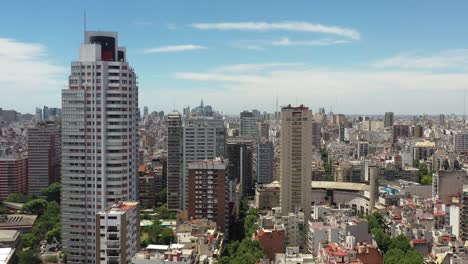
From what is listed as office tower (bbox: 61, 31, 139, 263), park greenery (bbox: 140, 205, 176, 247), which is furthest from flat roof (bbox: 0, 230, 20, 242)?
park greenery (bbox: 140, 205, 176, 247)

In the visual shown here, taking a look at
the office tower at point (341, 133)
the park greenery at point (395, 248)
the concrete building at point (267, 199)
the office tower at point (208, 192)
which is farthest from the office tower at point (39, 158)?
the office tower at point (341, 133)

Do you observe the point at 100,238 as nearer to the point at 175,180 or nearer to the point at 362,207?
the point at 175,180

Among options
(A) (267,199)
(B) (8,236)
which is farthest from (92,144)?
(A) (267,199)

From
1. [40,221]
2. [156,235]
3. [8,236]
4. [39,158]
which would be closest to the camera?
[8,236]

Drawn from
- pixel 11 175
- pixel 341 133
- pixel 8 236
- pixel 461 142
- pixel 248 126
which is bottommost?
pixel 8 236

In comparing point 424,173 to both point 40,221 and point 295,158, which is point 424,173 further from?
point 40,221

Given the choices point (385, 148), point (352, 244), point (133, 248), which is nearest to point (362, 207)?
point (352, 244)

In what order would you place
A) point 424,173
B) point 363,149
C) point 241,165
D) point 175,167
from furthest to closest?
point 363,149 < point 424,173 < point 241,165 < point 175,167

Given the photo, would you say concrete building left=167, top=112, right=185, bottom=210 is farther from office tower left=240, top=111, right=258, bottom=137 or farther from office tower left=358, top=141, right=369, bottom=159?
office tower left=240, top=111, right=258, bottom=137
